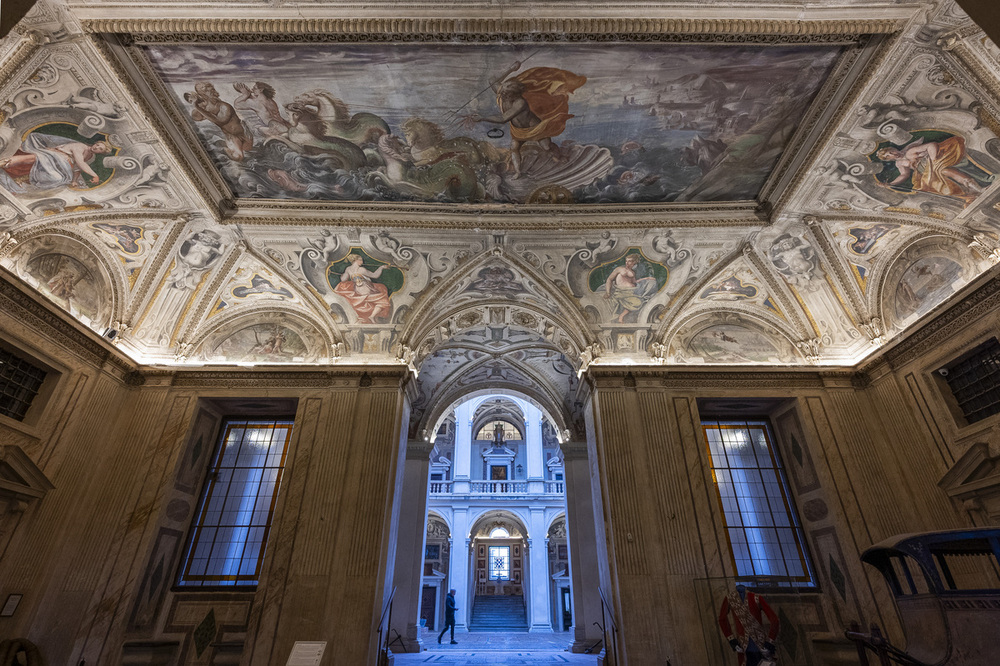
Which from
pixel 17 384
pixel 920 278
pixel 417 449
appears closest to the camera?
pixel 17 384

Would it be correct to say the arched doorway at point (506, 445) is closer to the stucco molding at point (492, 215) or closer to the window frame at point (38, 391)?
the stucco molding at point (492, 215)

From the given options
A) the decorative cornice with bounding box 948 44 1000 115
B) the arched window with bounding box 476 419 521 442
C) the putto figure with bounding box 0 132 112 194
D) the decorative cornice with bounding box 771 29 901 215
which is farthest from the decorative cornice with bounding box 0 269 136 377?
the arched window with bounding box 476 419 521 442

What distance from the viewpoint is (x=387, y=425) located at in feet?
37.2

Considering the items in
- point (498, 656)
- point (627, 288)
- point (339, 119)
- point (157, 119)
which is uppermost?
point (339, 119)

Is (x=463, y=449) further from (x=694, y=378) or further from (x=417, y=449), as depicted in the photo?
(x=694, y=378)

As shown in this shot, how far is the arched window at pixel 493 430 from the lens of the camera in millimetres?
32688

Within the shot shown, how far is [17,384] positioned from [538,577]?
73.8 feet

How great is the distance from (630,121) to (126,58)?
7934 mm

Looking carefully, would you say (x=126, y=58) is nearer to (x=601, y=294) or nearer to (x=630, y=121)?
(x=630, y=121)

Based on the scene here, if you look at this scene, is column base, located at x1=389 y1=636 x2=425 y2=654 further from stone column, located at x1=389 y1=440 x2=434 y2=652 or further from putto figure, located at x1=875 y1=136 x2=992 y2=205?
putto figure, located at x1=875 y1=136 x2=992 y2=205

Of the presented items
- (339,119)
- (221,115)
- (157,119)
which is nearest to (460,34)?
(339,119)

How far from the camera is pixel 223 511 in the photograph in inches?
461

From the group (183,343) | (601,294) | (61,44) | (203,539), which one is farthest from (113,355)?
(601,294)

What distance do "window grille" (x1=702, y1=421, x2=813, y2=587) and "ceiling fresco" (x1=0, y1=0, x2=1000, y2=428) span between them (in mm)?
1972
